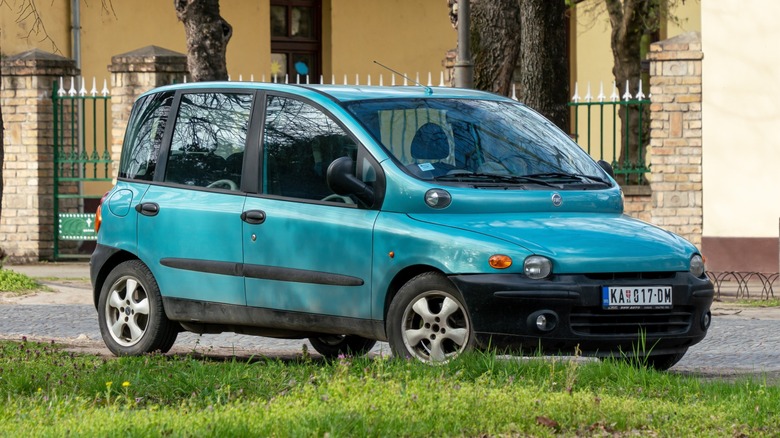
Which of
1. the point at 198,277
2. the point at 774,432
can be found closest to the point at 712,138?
the point at 198,277

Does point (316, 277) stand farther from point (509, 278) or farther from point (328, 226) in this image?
point (509, 278)

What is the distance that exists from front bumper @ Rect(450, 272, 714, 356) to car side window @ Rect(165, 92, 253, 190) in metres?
2.04

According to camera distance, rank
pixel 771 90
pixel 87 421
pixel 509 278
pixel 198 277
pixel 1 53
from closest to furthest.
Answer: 1. pixel 87 421
2. pixel 509 278
3. pixel 198 277
4. pixel 771 90
5. pixel 1 53

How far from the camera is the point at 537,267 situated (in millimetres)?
8266

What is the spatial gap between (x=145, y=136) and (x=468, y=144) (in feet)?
7.91

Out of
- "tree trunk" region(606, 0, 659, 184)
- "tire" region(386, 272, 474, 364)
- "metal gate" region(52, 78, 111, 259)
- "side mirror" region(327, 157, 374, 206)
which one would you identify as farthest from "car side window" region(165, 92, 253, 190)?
"tree trunk" region(606, 0, 659, 184)

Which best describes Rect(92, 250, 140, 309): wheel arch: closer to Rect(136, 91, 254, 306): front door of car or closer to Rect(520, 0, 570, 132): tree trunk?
Rect(136, 91, 254, 306): front door of car

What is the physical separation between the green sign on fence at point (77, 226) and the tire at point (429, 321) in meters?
13.9

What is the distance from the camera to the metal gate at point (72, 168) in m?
21.9

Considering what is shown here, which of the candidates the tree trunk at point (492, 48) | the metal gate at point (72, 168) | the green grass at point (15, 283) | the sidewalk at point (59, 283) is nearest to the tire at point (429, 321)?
the sidewalk at point (59, 283)

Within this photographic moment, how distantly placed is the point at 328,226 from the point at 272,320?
75 centimetres

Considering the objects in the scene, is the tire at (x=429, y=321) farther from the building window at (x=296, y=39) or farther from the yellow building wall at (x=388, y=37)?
the building window at (x=296, y=39)

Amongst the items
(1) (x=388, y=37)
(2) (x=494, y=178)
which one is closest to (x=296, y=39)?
(1) (x=388, y=37)

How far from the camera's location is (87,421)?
21.3 feet
